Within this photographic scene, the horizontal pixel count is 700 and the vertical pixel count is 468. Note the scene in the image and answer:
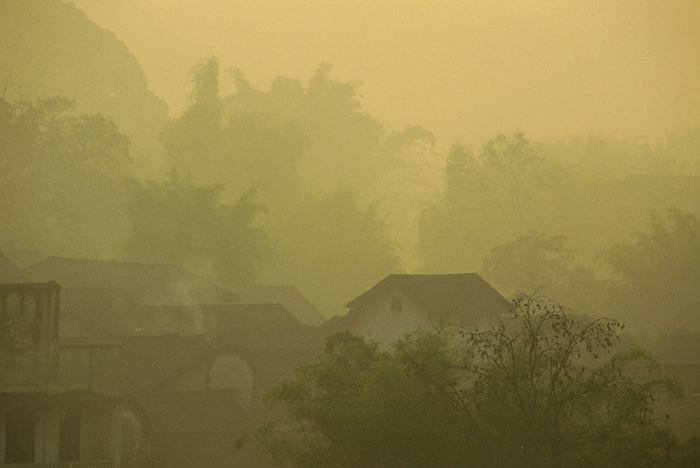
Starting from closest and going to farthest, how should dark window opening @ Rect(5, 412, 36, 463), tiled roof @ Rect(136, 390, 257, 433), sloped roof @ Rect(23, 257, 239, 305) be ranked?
dark window opening @ Rect(5, 412, 36, 463) → tiled roof @ Rect(136, 390, 257, 433) → sloped roof @ Rect(23, 257, 239, 305)

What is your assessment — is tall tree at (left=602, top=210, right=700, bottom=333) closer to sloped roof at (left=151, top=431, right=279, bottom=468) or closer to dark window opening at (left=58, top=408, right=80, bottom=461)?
sloped roof at (left=151, top=431, right=279, bottom=468)

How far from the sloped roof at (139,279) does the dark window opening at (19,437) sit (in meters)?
26.1

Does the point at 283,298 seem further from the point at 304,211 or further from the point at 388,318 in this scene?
the point at 388,318

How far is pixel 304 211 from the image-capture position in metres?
74.2

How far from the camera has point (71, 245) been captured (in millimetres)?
66938

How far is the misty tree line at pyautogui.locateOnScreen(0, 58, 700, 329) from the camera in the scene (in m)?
60.5

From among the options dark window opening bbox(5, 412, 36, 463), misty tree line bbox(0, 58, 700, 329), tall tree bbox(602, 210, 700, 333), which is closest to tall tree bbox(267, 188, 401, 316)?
misty tree line bbox(0, 58, 700, 329)

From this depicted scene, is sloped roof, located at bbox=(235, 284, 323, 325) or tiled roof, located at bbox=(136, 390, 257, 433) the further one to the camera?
sloped roof, located at bbox=(235, 284, 323, 325)

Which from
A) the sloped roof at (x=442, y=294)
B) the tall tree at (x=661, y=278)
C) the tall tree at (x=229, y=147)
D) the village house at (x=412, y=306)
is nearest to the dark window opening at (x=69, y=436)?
the village house at (x=412, y=306)

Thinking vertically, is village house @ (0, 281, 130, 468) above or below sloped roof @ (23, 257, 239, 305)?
below

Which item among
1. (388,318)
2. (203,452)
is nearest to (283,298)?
(388,318)

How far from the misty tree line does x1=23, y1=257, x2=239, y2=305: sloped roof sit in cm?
950

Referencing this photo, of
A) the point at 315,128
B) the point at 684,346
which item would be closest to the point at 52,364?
the point at 684,346

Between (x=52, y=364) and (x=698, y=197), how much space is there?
235 ft
